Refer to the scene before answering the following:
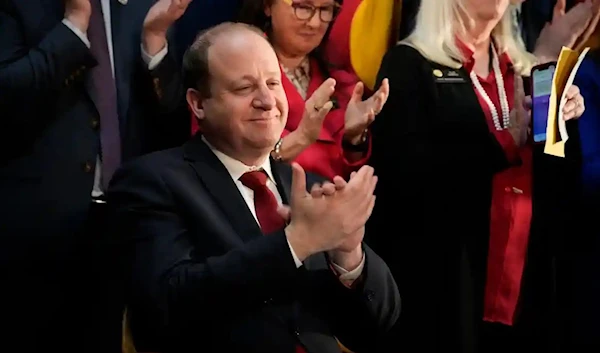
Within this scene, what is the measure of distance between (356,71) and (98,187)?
767mm

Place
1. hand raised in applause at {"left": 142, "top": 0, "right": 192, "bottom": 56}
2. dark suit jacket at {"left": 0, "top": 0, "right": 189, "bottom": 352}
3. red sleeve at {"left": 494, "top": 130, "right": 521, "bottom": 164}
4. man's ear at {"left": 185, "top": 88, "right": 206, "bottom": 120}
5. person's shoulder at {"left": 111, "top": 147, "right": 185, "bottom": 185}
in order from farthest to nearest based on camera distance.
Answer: red sleeve at {"left": 494, "top": 130, "right": 521, "bottom": 164} < hand raised in applause at {"left": 142, "top": 0, "right": 192, "bottom": 56} < dark suit jacket at {"left": 0, "top": 0, "right": 189, "bottom": 352} < man's ear at {"left": 185, "top": 88, "right": 206, "bottom": 120} < person's shoulder at {"left": 111, "top": 147, "right": 185, "bottom": 185}

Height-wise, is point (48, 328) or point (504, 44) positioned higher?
point (504, 44)

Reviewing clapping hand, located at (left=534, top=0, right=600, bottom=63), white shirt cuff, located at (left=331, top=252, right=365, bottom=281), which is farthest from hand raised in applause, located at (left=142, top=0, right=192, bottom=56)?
clapping hand, located at (left=534, top=0, right=600, bottom=63)

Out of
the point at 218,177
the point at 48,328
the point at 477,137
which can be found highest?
the point at 218,177

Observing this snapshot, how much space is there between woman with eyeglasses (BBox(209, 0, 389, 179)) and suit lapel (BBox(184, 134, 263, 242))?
34cm

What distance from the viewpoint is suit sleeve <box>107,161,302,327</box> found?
1439mm

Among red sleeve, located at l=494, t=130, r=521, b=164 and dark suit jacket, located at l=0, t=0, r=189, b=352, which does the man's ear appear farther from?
red sleeve, located at l=494, t=130, r=521, b=164

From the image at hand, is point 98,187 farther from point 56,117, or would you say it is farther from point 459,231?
point 459,231

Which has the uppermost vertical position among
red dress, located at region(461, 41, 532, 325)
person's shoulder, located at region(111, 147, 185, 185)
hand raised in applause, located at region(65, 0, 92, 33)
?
hand raised in applause, located at region(65, 0, 92, 33)

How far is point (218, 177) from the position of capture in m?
1.63

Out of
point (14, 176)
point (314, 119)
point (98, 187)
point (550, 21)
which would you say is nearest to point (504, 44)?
point (550, 21)

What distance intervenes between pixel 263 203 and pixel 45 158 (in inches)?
21.4

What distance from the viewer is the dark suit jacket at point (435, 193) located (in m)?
2.10

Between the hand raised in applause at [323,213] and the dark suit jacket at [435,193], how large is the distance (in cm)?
68
